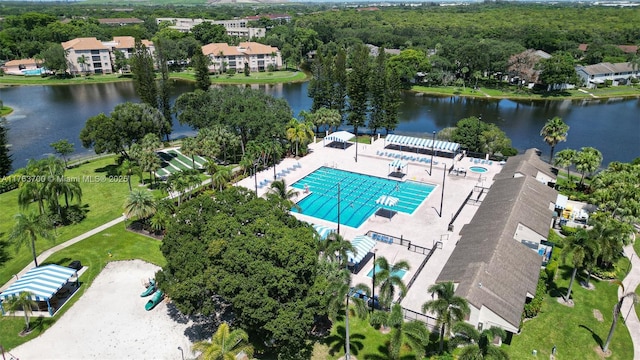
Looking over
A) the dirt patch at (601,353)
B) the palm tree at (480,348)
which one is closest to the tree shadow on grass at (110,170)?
the palm tree at (480,348)

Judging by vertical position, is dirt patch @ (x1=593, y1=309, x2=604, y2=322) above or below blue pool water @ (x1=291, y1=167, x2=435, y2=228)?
below

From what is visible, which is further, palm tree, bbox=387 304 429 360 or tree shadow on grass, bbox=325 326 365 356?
tree shadow on grass, bbox=325 326 365 356

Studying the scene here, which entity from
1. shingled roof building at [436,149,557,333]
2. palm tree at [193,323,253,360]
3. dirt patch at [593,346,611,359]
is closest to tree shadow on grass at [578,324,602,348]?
dirt patch at [593,346,611,359]

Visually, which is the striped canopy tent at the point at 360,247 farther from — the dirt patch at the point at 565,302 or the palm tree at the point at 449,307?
→ the dirt patch at the point at 565,302

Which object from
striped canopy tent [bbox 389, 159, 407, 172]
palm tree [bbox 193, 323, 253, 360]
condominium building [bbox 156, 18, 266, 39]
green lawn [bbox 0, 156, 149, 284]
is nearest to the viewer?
palm tree [bbox 193, 323, 253, 360]

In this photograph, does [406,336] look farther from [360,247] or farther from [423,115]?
[423,115]

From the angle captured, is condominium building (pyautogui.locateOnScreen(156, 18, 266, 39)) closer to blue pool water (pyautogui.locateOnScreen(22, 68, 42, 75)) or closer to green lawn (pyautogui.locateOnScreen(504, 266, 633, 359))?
blue pool water (pyautogui.locateOnScreen(22, 68, 42, 75))

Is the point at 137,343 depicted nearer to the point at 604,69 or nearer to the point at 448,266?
the point at 448,266

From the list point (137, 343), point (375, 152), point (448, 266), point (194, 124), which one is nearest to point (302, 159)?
point (375, 152)
